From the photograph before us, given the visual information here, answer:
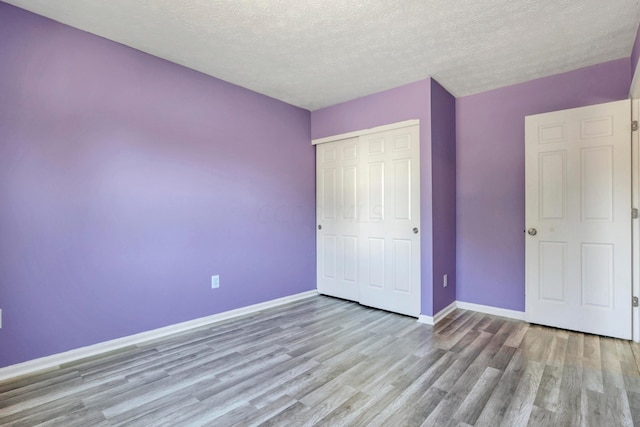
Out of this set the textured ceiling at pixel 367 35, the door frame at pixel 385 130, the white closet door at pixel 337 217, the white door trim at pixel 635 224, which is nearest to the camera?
the textured ceiling at pixel 367 35

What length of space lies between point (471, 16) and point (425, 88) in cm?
100

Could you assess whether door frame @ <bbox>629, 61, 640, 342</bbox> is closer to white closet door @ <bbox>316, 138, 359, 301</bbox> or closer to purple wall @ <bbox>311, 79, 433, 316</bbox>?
purple wall @ <bbox>311, 79, 433, 316</bbox>

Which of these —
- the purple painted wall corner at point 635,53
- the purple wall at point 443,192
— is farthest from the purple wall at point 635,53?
the purple wall at point 443,192

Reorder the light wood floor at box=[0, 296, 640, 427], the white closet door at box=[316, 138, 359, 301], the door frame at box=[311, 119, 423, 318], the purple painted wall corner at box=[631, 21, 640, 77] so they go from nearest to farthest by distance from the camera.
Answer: the light wood floor at box=[0, 296, 640, 427] → the purple painted wall corner at box=[631, 21, 640, 77] → the door frame at box=[311, 119, 423, 318] → the white closet door at box=[316, 138, 359, 301]

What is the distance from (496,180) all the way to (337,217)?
189 cm

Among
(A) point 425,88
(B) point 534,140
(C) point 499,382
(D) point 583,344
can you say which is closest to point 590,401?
(C) point 499,382

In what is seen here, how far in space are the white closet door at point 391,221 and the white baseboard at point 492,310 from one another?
2.50ft

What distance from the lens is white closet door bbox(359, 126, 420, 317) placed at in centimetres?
329

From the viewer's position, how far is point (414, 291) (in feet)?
10.7

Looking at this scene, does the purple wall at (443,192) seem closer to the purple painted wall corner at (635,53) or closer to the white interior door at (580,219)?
the white interior door at (580,219)

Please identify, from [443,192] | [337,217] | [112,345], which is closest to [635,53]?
[443,192]

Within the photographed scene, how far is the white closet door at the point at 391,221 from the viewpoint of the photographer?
3285 millimetres

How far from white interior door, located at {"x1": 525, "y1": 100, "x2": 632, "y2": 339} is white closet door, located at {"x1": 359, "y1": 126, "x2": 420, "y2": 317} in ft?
3.65

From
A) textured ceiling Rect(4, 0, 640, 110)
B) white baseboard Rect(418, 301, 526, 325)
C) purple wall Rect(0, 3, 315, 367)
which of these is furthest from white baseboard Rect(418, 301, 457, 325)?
textured ceiling Rect(4, 0, 640, 110)
